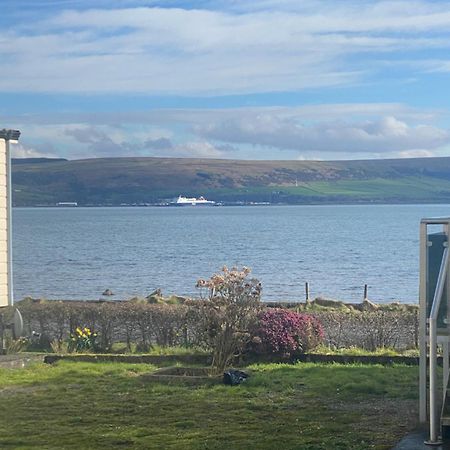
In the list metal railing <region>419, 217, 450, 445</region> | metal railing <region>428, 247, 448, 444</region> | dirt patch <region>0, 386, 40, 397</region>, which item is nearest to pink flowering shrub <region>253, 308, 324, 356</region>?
dirt patch <region>0, 386, 40, 397</region>

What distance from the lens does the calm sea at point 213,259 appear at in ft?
163

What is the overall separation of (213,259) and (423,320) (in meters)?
61.1

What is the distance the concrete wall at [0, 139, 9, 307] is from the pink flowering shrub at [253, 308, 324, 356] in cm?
479

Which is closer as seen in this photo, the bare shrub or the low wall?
the bare shrub

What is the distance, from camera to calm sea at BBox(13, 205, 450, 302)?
49750 mm

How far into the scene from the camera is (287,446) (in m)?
9.74

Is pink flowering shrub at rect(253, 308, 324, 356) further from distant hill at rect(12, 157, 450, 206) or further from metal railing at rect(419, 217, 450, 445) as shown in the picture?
distant hill at rect(12, 157, 450, 206)

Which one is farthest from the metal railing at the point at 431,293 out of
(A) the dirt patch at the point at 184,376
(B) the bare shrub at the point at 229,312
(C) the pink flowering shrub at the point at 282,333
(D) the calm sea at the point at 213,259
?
(D) the calm sea at the point at 213,259

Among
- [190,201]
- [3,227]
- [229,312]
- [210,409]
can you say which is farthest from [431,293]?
[190,201]

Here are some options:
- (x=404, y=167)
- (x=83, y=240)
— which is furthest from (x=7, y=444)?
(x=404, y=167)

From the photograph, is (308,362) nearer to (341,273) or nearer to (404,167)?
(341,273)

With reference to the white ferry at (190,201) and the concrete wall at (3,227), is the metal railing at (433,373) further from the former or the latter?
the white ferry at (190,201)

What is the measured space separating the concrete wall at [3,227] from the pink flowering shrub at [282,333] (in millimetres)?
4788

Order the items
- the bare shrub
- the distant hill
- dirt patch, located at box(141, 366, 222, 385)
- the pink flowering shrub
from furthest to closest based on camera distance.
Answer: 1. the distant hill
2. the pink flowering shrub
3. the bare shrub
4. dirt patch, located at box(141, 366, 222, 385)
